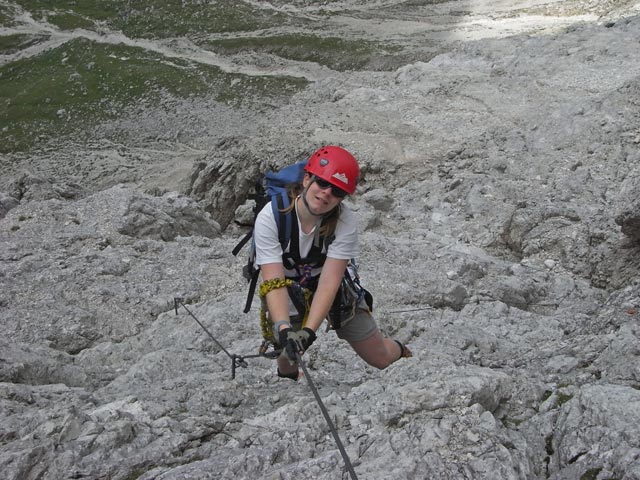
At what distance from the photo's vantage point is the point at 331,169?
578 centimetres

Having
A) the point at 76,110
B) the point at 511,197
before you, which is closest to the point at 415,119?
the point at 511,197

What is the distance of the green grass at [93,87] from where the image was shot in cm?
4634

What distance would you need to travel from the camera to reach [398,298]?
39.5 feet

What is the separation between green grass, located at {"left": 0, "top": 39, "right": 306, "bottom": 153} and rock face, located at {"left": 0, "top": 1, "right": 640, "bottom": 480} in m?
17.7

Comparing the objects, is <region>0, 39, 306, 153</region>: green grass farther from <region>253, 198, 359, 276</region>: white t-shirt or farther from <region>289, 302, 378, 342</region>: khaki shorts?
<region>253, 198, 359, 276</region>: white t-shirt

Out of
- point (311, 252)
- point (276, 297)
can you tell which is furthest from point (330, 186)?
point (276, 297)

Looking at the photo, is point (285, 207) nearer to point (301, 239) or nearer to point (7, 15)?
point (301, 239)

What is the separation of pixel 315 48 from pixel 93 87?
19.8 metres

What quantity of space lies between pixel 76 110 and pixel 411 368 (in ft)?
157

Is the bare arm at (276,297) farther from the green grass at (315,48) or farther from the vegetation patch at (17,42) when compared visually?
the vegetation patch at (17,42)

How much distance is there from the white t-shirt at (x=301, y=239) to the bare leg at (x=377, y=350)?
5.35 feet

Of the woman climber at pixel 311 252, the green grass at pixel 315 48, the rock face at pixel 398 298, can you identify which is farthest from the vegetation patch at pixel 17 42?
the woman climber at pixel 311 252

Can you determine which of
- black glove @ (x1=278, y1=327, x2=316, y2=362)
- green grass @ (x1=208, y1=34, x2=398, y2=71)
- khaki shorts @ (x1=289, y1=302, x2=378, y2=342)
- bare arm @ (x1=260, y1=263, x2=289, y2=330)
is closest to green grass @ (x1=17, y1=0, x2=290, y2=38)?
green grass @ (x1=208, y1=34, x2=398, y2=71)

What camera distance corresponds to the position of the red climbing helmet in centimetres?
578
